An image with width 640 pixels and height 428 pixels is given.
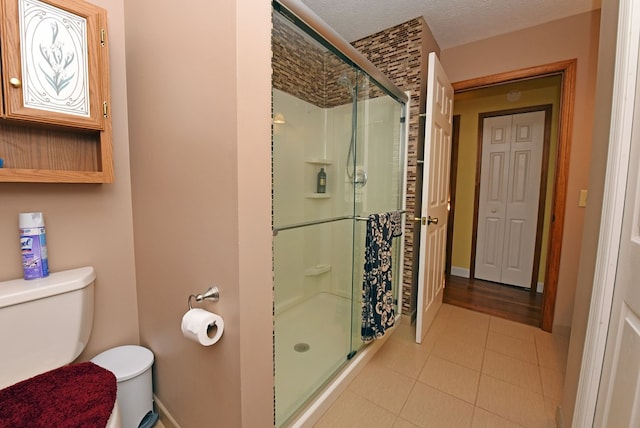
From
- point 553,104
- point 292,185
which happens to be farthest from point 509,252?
point 292,185

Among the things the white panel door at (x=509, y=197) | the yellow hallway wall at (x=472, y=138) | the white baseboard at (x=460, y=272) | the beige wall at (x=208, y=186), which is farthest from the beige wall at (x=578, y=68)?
the beige wall at (x=208, y=186)

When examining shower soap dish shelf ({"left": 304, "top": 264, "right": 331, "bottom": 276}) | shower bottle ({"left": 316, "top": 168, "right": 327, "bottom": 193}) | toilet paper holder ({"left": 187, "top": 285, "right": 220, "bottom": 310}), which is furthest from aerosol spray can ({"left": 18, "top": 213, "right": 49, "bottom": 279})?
shower bottle ({"left": 316, "top": 168, "right": 327, "bottom": 193})

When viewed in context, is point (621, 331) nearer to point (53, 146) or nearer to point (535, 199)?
point (53, 146)

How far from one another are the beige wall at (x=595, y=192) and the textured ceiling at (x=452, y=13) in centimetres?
95

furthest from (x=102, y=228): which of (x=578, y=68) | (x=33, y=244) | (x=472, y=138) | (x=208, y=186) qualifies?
(x=472, y=138)

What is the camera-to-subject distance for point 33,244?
102 cm

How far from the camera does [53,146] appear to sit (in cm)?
111

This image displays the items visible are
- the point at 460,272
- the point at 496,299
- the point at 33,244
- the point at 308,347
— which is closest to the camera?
the point at 33,244

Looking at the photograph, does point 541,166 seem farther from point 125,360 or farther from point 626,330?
point 125,360

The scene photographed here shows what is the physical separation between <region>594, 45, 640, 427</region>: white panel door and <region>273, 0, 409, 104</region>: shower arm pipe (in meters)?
1.07

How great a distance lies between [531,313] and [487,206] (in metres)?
1.29

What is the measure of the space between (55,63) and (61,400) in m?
1.18

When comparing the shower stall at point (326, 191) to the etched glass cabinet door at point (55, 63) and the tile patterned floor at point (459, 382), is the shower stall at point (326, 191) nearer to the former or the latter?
the tile patterned floor at point (459, 382)

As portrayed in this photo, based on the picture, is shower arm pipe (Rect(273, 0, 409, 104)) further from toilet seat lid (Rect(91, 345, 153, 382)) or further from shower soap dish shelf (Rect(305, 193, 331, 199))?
toilet seat lid (Rect(91, 345, 153, 382))
